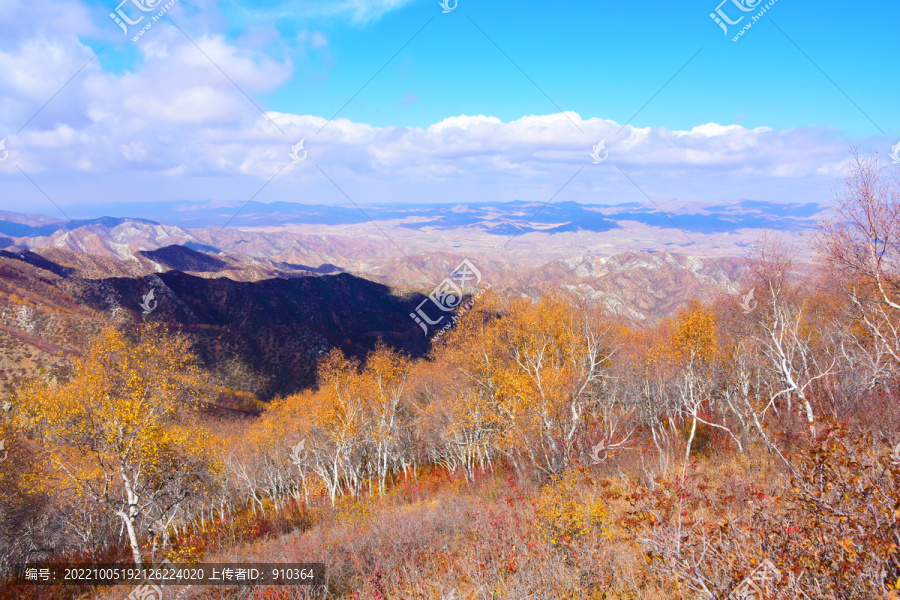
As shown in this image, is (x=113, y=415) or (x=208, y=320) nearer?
(x=113, y=415)

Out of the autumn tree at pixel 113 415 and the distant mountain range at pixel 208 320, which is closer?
the autumn tree at pixel 113 415

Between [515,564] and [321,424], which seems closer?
[515,564]

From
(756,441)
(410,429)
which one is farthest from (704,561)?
(410,429)

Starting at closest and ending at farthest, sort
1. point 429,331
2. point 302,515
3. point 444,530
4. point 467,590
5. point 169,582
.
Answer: point 467,590 < point 169,582 < point 444,530 < point 302,515 < point 429,331

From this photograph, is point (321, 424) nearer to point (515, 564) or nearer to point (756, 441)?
point (515, 564)

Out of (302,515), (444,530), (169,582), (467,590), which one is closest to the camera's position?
(467,590)

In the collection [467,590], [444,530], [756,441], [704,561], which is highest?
[704,561]

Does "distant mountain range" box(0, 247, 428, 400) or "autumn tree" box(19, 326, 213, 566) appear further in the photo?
"distant mountain range" box(0, 247, 428, 400)

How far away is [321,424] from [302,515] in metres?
6.84

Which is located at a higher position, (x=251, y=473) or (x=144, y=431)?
(x=144, y=431)

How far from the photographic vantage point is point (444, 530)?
505 inches

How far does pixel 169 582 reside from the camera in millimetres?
11594

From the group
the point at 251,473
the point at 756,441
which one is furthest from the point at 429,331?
the point at 756,441

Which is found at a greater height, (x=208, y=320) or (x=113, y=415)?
(x=208, y=320)
